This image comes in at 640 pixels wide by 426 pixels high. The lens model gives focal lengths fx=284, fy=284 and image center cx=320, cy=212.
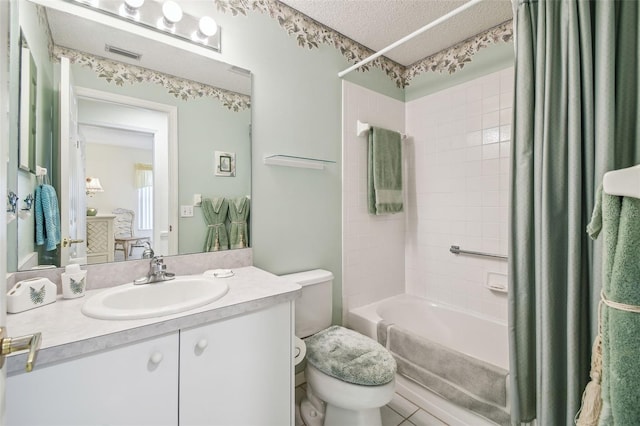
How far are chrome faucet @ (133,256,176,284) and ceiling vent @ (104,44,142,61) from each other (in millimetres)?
896

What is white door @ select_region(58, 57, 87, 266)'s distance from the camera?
3.70 feet

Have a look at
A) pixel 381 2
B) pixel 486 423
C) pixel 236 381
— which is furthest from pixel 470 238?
pixel 236 381

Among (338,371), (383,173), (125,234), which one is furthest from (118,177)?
(383,173)

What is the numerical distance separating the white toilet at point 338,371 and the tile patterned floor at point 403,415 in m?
0.23

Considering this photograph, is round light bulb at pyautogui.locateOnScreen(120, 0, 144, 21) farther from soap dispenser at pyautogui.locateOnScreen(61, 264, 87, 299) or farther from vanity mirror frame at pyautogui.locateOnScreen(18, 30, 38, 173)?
soap dispenser at pyautogui.locateOnScreen(61, 264, 87, 299)

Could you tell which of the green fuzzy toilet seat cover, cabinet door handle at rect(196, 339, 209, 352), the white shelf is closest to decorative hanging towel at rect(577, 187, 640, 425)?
the green fuzzy toilet seat cover

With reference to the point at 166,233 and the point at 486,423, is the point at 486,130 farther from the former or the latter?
the point at 166,233

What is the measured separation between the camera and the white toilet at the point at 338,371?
4.10 feet

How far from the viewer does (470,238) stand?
83.1 inches

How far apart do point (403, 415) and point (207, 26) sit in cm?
234

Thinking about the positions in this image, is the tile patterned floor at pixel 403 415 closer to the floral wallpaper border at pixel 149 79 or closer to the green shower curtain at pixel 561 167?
the green shower curtain at pixel 561 167

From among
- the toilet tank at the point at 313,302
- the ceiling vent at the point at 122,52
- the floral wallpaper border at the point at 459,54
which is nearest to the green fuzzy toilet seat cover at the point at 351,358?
the toilet tank at the point at 313,302

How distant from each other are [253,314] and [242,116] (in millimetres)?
1051

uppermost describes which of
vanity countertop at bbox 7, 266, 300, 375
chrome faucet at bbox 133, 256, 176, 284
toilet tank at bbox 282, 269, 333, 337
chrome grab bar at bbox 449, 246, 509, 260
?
chrome faucet at bbox 133, 256, 176, 284
